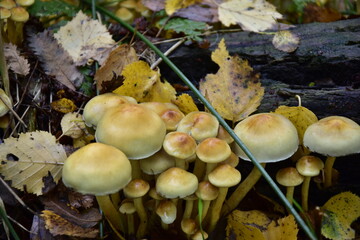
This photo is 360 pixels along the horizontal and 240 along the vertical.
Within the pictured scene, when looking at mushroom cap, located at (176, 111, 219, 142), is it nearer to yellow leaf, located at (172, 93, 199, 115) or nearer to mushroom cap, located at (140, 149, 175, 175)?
mushroom cap, located at (140, 149, 175, 175)

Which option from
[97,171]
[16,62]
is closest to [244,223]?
[97,171]

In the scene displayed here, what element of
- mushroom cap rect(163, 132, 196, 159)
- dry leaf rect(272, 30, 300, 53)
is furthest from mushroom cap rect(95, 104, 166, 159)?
dry leaf rect(272, 30, 300, 53)


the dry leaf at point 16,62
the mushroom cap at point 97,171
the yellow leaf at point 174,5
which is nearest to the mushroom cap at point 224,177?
the mushroom cap at point 97,171

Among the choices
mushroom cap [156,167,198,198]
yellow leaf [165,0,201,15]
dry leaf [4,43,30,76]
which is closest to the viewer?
A: mushroom cap [156,167,198,198]

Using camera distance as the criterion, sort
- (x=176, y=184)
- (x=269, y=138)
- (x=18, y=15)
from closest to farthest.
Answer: (x=176, y=184) < (x=269, y=138) < (x=18, y=15)

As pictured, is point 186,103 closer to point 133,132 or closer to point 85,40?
point 133,132

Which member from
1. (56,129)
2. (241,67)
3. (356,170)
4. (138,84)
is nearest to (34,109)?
(56,129)

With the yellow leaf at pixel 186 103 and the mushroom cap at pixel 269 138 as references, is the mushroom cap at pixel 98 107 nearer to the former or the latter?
the yellow leaf at pixel 186 103
